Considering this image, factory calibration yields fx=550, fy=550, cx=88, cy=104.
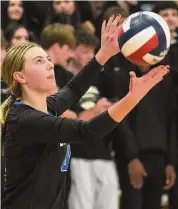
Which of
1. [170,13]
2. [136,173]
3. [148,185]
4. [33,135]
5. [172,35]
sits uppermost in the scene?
[170,13]

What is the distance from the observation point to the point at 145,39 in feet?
11.5

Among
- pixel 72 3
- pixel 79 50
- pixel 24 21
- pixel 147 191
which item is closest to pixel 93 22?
pixel 72 3

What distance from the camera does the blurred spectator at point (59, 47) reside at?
4918 millimetres

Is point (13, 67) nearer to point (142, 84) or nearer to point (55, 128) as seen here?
point (55, 128)

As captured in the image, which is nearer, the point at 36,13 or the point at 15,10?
the point at 15,10

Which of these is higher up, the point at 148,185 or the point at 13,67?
the point at 13,67

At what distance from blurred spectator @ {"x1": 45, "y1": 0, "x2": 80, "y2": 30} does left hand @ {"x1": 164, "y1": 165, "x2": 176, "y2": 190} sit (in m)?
2.33

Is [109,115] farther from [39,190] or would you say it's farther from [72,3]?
[72,3]

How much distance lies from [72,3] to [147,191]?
278 centimetres

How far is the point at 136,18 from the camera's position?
368cm

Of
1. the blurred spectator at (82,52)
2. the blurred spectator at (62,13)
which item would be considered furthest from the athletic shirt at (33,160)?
the blurred spectator at (62,13)

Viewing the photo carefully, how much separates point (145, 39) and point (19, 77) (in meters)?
0.90

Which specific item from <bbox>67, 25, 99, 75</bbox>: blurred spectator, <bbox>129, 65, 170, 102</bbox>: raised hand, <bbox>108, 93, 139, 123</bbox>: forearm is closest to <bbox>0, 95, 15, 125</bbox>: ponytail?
<bbox>108, 93, 139, 123</bbox>: forearm

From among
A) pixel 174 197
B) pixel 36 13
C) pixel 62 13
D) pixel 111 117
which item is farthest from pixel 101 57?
pixel 36 13
